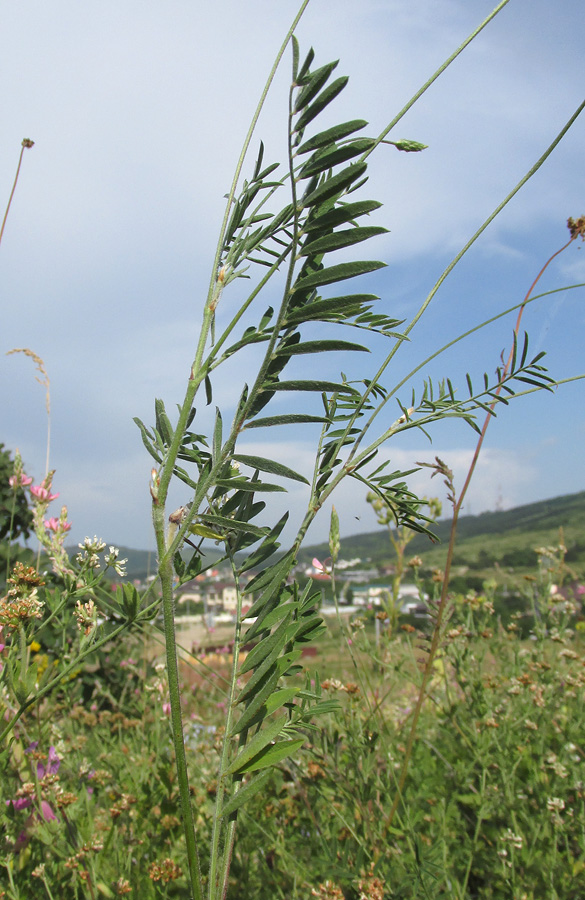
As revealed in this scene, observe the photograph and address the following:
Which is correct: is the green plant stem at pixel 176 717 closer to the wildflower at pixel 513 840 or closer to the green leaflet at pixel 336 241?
the green leaflet at pixel 336 241

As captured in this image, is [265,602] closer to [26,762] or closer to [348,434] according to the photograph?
[348,434]

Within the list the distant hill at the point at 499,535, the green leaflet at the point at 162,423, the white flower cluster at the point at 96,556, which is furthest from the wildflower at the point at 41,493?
the distant hill at the point at 499,535

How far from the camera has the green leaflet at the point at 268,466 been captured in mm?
716

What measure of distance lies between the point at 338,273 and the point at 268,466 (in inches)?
9.1

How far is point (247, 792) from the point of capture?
0.67m

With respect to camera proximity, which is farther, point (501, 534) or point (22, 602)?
point (501, 534)

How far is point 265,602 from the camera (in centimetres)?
81

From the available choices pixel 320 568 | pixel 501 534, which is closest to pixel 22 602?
pixel 320 568

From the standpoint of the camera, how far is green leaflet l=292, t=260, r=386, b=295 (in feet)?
2.27

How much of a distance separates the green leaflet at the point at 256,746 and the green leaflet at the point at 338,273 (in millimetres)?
484

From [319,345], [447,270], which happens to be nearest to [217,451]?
[319,345]

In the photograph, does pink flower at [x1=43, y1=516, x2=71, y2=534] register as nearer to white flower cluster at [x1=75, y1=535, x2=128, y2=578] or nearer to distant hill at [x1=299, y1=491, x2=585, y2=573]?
white flower cluster at [x1=75, y1=535, x2=128, y2=578]

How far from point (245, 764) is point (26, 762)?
1.02 metres

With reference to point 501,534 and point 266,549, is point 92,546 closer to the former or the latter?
point 266,549
